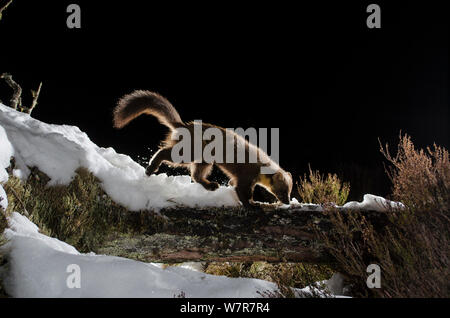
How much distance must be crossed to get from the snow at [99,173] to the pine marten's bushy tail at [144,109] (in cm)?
70

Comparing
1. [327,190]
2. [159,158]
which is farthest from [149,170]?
[327,190]

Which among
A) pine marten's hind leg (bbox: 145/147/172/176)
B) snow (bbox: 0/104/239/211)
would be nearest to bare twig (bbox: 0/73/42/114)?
snow (bbox: 0/104/239/211)

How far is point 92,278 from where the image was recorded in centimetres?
257

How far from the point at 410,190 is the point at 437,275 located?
4.21ft

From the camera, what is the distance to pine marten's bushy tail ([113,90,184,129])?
186 inches

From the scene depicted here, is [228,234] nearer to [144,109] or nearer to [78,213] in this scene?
[78,213]

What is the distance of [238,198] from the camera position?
416cm

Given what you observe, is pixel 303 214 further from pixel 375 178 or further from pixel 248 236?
pixel 375 178

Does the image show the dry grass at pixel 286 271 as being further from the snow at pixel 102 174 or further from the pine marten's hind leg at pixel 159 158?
the pine marten's hind leg at pixel 159 158

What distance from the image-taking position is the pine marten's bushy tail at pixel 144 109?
15.5ft

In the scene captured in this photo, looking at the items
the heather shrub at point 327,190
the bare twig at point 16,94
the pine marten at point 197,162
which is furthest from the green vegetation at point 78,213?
the heather shrub at point 327,190

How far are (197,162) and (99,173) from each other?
4.25 ft

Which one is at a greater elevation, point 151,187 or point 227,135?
point 227,135
